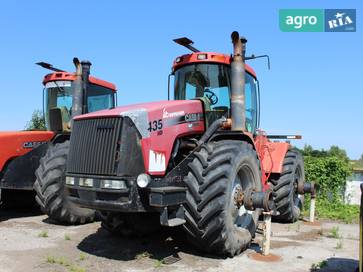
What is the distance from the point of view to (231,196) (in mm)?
6465

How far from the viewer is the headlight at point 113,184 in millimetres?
5758

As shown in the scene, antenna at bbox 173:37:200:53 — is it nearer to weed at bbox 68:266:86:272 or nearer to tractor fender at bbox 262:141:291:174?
tractor fender at bbox 262:141:291:174

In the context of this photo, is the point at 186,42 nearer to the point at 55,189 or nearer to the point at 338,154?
the point at 55,189

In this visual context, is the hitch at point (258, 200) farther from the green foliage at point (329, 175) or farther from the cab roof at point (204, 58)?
the green foliage at point (329, 175)

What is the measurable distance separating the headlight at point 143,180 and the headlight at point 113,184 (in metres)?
0.19

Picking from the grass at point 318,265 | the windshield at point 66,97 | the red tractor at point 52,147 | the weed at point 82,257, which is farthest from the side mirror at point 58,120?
the grass at point 318,265

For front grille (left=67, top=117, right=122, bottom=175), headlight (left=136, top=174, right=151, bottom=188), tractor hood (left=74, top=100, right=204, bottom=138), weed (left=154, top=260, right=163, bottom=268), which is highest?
tractor hood (left=74, top=100, right=204, bottom=138)

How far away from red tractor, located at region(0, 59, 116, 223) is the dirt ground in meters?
0.48

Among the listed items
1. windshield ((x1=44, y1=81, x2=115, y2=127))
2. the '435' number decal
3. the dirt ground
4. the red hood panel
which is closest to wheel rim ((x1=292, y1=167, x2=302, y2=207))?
the dirt ground

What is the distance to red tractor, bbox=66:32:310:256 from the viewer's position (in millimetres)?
5871

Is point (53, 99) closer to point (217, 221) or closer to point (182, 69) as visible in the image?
point (182, 69)

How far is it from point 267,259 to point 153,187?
77.7 inches

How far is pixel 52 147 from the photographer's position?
29.1 feet

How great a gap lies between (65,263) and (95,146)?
5.05 ft
